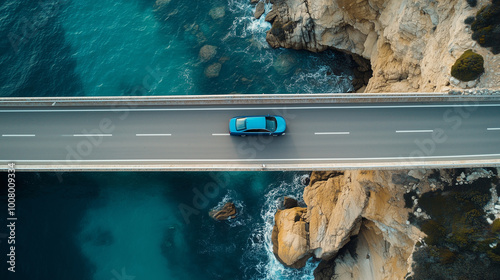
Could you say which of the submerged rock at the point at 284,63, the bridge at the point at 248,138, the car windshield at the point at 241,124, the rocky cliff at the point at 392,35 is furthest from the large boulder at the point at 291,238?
the submerged rock at the point at 284,63

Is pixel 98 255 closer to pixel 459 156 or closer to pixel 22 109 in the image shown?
pixel 22 109

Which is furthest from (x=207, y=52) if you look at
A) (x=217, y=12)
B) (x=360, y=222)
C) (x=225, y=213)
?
(x=360, y=222)

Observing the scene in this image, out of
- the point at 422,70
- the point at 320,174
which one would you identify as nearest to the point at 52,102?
the point at 320,174

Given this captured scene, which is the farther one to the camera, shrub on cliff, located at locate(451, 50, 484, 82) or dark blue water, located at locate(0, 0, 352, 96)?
dark blue water, located at locate(0, 0, 352, 96)

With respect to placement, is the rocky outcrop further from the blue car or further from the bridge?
the blue car

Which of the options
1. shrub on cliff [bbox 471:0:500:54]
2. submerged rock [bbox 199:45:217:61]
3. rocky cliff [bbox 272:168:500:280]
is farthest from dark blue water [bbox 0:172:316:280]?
shrub on cliff [bbox 471:0:500:54]

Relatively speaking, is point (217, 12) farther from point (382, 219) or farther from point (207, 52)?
point (382, 219)

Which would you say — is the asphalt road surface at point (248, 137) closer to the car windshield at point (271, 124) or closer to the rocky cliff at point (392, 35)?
the car windshield at point (271, 124)
